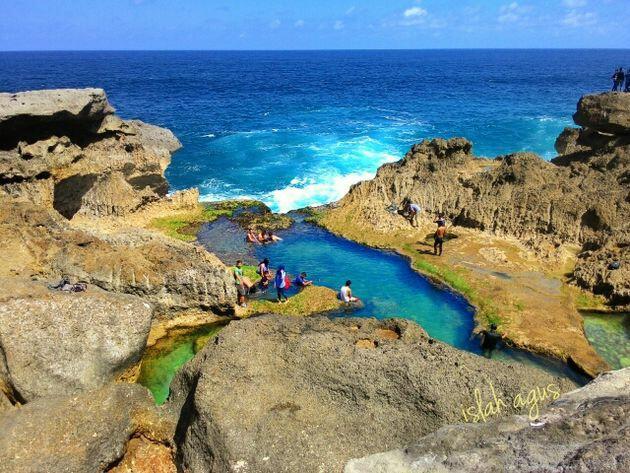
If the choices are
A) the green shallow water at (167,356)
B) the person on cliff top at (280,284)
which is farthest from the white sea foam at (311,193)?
the green shallow water at (167,356)

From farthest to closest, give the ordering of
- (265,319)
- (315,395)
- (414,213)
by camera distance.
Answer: (414,213) → (265,319) → (315,395)

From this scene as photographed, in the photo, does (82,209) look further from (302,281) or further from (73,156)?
(302,281)

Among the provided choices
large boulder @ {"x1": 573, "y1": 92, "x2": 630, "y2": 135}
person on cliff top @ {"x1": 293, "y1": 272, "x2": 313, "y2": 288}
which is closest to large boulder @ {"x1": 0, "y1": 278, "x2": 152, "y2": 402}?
person on cliff top @ {"x1": 293, "y1": 272, "x2": 313, "y2": 288}

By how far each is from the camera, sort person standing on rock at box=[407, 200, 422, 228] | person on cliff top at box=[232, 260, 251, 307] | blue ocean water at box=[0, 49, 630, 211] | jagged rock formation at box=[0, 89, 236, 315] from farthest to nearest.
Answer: blue ocean water at box=[0, 49, 630, 211]
person standing on rock at box=[407, 200, 422, 228]
person on cliff top at box=[232, 260, 251, 307]
jagged rock formation at box=[0, 89, 236, 315]

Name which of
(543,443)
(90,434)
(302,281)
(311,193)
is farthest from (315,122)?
(543,443)

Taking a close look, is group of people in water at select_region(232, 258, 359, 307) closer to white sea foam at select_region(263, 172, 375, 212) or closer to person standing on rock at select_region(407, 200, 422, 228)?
person standing on rock at select_region(407, 200, 422, 228)

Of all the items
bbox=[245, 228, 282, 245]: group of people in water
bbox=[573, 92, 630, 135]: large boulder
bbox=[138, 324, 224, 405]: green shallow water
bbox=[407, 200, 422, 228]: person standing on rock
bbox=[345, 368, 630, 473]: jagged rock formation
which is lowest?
bbox=[138, 324, 224, 405]: green shallow water

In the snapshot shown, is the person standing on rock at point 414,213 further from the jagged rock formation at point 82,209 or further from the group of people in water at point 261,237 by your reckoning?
the jagged rock formation at point 82,209
